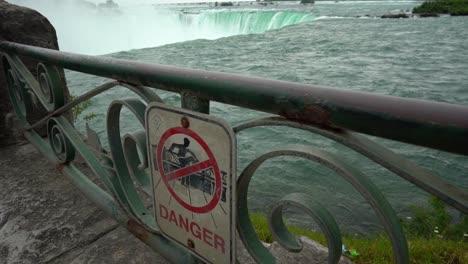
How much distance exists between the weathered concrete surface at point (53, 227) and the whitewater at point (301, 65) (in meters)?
1.07

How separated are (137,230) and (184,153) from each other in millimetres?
613

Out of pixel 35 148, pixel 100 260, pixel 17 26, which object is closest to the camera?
pixel 100 260

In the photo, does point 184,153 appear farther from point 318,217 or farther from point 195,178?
point 318,217

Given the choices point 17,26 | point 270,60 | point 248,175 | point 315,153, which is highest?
point 17,26

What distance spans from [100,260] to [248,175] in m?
0.91

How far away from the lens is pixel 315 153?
2.36ft

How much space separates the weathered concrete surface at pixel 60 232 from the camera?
1.49m

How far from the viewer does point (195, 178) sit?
0.93 m

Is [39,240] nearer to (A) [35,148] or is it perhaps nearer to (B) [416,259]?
(A) [35,148]

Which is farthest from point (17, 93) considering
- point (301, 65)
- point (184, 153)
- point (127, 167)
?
point (301, 65)

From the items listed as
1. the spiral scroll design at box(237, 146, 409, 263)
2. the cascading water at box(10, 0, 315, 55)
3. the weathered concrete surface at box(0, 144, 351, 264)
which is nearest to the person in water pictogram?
the spiral scroll design at box(237, 146, 409, 263)

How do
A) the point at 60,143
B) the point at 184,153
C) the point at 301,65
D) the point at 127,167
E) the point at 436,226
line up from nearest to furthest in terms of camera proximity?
the point at 184,153, the point at 127,167, the point at 60,143, the point at 436,226, the point at 301,65

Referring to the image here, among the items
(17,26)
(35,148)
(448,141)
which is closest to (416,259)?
(448,141)

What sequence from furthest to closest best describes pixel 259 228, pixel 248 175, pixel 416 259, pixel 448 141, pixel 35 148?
pixel 259 228
pixel 416 259
pixel 35 148
pixel 248 175
pixel 448 141
